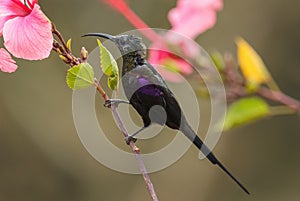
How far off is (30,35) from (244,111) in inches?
31.7

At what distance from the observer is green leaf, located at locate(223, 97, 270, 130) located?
1506mm

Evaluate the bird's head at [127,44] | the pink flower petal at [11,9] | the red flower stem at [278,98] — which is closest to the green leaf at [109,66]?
the bird's head at [127,44]

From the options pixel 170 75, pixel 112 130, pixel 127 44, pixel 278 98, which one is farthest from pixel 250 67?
pixel 112 130

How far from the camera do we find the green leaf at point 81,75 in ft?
2.59


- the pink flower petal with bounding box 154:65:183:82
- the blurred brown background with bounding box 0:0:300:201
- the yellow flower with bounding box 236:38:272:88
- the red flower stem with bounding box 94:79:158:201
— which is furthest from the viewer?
the blurred brown background with bounding box 0:0:300:201

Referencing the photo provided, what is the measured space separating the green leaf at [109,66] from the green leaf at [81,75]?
0.02 metres

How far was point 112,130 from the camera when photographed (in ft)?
12.0

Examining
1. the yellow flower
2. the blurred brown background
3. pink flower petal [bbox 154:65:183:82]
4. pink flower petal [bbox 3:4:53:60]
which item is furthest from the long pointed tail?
the blurred brown background

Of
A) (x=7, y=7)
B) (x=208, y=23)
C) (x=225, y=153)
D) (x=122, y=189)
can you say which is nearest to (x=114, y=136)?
(x=122, y=189)

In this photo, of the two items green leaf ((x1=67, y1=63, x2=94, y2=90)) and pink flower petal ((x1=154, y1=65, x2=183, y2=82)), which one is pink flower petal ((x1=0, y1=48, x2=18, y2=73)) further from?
pink flower petal ((x1=154, y1=65, x2=183, y2=82))

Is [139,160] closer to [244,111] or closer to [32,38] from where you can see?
[32,38]

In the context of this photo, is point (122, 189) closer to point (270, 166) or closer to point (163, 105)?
point (270, 166)

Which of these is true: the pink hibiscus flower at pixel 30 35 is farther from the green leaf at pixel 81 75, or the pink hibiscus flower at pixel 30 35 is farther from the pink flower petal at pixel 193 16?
the pink flower petal at pixel 193 16

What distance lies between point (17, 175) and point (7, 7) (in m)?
3.11
